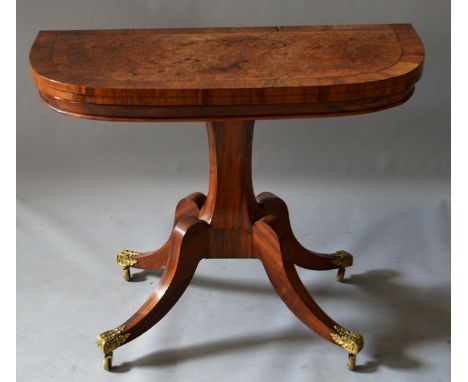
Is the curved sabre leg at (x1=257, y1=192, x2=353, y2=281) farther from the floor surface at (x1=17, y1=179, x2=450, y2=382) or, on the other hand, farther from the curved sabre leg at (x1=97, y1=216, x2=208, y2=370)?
the curved sabre leg at (x1=97, y1=216, x2=208, y2=370)

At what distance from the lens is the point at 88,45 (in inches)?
102

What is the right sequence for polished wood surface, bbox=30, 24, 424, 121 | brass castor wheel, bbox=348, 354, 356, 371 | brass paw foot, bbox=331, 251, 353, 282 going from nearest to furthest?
1. polished wood surface, bbox=30, 24, 424, 121
2. brass castor wheel, bbox=348, 354, 356, 371
3. brass paw foot, bbox=331, 251, 353, 282

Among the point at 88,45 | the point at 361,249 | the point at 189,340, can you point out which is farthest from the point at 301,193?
the point at 88,45

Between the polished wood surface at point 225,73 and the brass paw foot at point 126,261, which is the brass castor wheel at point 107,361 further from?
the polished wood surface at point 225,73

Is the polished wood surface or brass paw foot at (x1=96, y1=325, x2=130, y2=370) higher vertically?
the polished wood surface

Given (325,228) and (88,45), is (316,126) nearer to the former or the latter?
(325,228)

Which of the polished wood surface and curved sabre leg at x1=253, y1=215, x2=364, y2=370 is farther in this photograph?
curved sabre leg at x1=253, y1=215, x2=364, y2=370

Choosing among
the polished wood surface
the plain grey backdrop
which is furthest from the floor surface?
the polished wood surface

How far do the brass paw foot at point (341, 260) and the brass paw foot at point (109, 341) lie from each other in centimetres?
79

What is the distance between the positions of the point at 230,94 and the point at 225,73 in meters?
0.13

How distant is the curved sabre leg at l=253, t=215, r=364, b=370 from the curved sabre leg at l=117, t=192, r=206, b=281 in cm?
28

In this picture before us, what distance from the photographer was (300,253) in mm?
2994

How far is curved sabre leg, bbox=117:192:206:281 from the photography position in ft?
9.52

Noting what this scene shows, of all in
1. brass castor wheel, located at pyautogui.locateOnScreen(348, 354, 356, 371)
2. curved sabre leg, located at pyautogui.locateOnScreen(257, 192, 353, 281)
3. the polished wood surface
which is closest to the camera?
the polished wood surface
